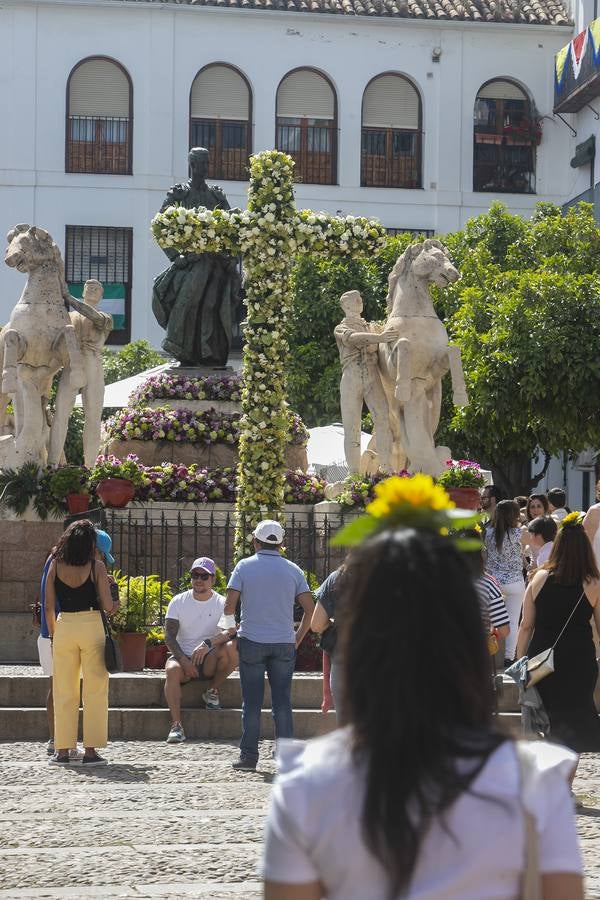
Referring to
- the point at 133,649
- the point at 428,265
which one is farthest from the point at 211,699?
the point at 428,265

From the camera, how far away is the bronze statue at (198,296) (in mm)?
21234

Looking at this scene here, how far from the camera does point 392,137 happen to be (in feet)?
160

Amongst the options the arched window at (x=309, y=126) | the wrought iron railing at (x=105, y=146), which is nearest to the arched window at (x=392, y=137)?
the arched window at (x=309, y=126)

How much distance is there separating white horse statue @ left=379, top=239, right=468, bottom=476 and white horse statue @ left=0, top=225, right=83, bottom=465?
2953mm

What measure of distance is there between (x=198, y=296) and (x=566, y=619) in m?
13.1

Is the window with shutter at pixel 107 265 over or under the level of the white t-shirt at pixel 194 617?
over

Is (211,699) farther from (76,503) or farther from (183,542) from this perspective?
(183,542)

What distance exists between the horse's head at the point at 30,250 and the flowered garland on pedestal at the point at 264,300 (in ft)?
5.06

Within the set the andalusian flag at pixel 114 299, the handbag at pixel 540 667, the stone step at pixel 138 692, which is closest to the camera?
the handbag at pixel 540 667

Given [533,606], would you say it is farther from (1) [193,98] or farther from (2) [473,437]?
(1) [193,98]

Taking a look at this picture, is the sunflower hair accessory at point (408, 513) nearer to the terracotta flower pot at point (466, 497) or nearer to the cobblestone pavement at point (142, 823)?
the cobblestone pavement at point (142, 823)

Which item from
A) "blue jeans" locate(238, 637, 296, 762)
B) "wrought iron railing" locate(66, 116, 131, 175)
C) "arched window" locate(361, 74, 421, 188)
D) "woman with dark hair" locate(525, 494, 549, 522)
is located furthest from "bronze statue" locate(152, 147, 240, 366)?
"arched window" locate(361, 74, 421, 188)

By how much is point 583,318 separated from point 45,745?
20898 millimetres

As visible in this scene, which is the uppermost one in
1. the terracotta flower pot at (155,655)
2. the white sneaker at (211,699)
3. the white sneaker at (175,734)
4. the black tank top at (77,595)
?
the black tank top at (77,595)
